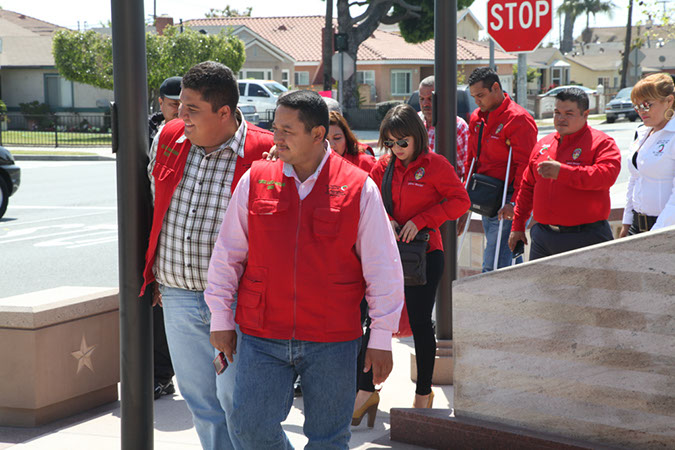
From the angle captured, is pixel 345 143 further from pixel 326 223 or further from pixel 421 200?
pixel 326 223

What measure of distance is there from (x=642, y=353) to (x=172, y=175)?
225cm

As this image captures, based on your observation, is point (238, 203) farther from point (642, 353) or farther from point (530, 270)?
point (642, 353)

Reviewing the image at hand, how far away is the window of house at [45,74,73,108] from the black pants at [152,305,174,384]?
46528mm

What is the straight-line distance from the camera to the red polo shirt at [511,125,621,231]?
5.10m

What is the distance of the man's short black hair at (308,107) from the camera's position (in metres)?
3.29

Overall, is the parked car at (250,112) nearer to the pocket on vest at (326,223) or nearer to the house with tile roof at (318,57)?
the house with tile roof at (318,57)

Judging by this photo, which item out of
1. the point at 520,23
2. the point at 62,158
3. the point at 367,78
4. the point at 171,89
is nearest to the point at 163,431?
the point at 171,89

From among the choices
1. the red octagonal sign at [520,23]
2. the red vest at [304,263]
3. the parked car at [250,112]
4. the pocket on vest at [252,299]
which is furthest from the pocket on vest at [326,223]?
the parked car at [250,112]

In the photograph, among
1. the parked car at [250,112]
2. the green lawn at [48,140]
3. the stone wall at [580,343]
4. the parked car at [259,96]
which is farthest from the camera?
the parked car at [259,96]

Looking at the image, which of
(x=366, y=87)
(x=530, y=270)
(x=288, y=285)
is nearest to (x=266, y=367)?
(x=288, y=285)

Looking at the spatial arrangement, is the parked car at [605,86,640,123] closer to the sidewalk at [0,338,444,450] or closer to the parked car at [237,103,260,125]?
the parked car at [237,103,260,125]

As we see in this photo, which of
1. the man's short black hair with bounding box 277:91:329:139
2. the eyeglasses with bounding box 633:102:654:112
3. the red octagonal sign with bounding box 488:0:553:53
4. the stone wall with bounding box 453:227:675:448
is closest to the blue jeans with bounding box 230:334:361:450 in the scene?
the man's short black hair with bounding box 277:91:329:139

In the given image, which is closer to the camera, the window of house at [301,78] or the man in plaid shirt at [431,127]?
the man in plaid shirt at [431,127]

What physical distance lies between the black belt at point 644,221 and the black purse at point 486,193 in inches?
45.2
